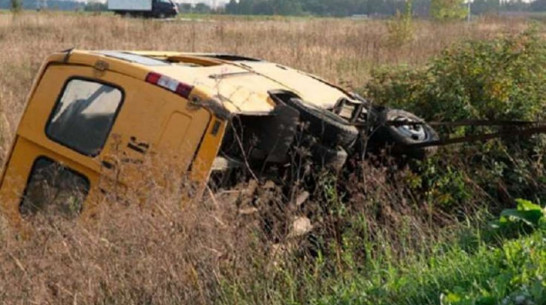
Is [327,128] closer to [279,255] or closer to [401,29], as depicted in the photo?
[279,255]

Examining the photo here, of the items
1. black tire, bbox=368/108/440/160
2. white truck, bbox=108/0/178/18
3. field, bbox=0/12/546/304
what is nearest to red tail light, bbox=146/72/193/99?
field, bbox=0/12/546/304

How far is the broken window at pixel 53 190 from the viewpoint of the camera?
4527 mm

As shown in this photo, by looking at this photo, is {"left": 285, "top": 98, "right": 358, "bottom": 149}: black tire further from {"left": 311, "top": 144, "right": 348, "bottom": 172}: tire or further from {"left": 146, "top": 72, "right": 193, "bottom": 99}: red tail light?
{"left": 146, "top": 72, "right": 193, "bottom": 99}: red tail light

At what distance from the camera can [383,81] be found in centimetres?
702

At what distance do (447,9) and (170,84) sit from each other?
24549mm

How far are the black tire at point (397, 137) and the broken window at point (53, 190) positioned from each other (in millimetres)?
2033

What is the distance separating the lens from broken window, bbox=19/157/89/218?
14.9 feet

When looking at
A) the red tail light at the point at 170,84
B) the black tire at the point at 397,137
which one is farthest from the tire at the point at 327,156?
the red tail light at the point at 170,84

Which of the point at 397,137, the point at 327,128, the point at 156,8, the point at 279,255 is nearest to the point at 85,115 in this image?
the point at 327,128

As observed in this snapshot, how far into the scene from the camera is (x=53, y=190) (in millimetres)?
4730

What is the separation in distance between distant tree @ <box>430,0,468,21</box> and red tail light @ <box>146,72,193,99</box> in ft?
74.2

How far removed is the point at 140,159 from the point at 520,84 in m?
3.42

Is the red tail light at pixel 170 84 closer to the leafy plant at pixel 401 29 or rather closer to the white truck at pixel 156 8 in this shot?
the leafy plant at pixel 401 29

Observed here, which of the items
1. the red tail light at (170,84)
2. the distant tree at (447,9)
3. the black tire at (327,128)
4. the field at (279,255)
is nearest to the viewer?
the field at (279,255)
